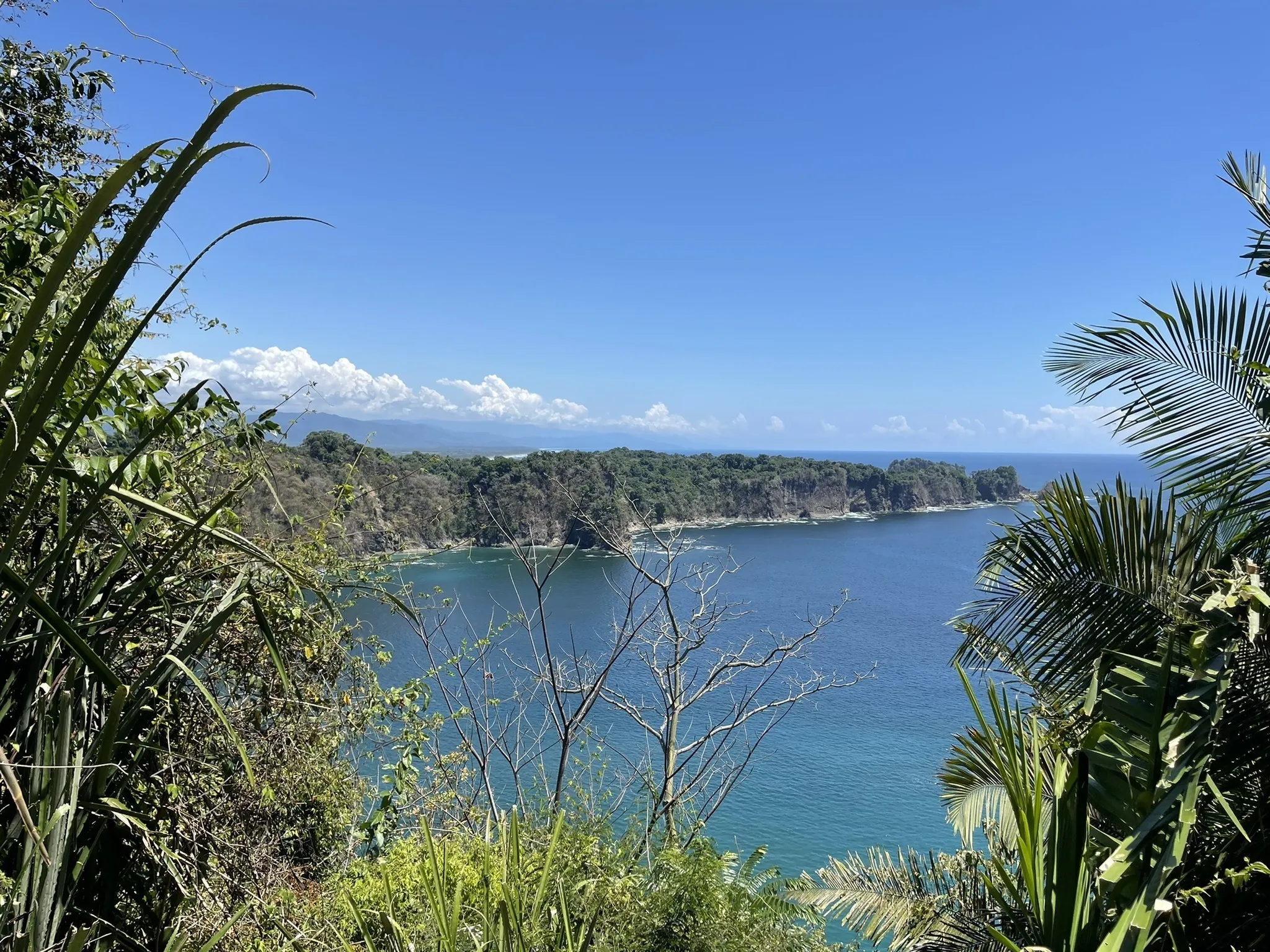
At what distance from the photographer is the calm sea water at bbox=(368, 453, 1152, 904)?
11.9m

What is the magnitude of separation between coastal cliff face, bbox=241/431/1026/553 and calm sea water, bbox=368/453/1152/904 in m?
0.97

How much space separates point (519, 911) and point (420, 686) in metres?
4.02

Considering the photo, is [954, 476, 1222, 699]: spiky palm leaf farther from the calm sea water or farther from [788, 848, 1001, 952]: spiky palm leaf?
[788, 848, 1001, 952]: spiky palm leaf

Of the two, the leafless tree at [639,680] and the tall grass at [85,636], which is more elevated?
the tall grass at [85,636]

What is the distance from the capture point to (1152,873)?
3.22 ft

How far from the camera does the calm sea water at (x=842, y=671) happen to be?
11906 mm

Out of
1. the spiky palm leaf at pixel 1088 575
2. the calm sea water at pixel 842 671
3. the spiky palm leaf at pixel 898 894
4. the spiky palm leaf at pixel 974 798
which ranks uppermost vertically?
the spiky palm leaf at pixel 1088 575

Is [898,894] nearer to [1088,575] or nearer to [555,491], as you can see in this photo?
[1088,575]

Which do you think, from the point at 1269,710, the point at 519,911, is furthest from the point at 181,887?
the point at 1269,710

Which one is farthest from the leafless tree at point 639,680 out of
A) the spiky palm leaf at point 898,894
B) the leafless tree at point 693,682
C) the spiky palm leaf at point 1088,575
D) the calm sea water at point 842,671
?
the spiky palm leaf at point 1088,575

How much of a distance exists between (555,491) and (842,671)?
10994 mm

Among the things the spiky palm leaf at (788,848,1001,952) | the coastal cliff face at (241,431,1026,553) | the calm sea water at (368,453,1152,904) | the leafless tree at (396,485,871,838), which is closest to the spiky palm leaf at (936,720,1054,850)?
the spiky palm leaf at (788,848,1001,952)

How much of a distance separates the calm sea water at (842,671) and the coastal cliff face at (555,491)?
97 centimetres

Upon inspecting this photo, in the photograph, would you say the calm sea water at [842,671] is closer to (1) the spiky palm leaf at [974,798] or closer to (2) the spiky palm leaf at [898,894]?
(1) the spiky palm leaf at [974,798]
